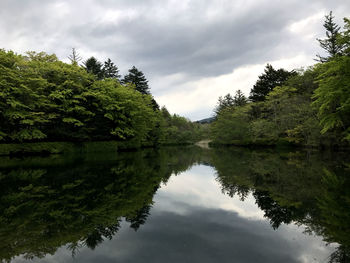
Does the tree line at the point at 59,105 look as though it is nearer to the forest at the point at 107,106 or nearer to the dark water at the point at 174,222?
the forest at the point at 107,106

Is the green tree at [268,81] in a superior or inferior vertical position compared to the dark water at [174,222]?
superior

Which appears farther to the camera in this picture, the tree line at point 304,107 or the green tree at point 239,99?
the green tree at point 239,99

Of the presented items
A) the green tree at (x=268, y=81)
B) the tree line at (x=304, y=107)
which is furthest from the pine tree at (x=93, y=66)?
the green tree at (x=268, y=81)

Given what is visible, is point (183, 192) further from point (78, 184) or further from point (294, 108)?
point (294, 108)

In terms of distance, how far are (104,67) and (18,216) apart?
58.6 metres

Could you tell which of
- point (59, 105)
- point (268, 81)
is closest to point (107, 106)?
point (59, 105)

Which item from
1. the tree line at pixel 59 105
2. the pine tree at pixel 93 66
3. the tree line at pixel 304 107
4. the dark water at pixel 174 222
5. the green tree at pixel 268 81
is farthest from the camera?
the pine tree at pixel 93 66

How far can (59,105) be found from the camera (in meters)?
24.8

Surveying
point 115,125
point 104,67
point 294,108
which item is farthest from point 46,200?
point 104,67

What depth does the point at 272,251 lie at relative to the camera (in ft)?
11.9

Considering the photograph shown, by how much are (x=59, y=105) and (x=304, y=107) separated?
Result: 95.9 ft

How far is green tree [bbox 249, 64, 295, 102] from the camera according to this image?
48438 millimetres

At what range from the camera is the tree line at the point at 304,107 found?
1497 centimetres

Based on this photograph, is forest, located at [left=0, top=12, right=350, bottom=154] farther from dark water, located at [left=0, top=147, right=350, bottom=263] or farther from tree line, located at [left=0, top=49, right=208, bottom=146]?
dark water, located at [left=0, top=147, right=350, bottom=263]
